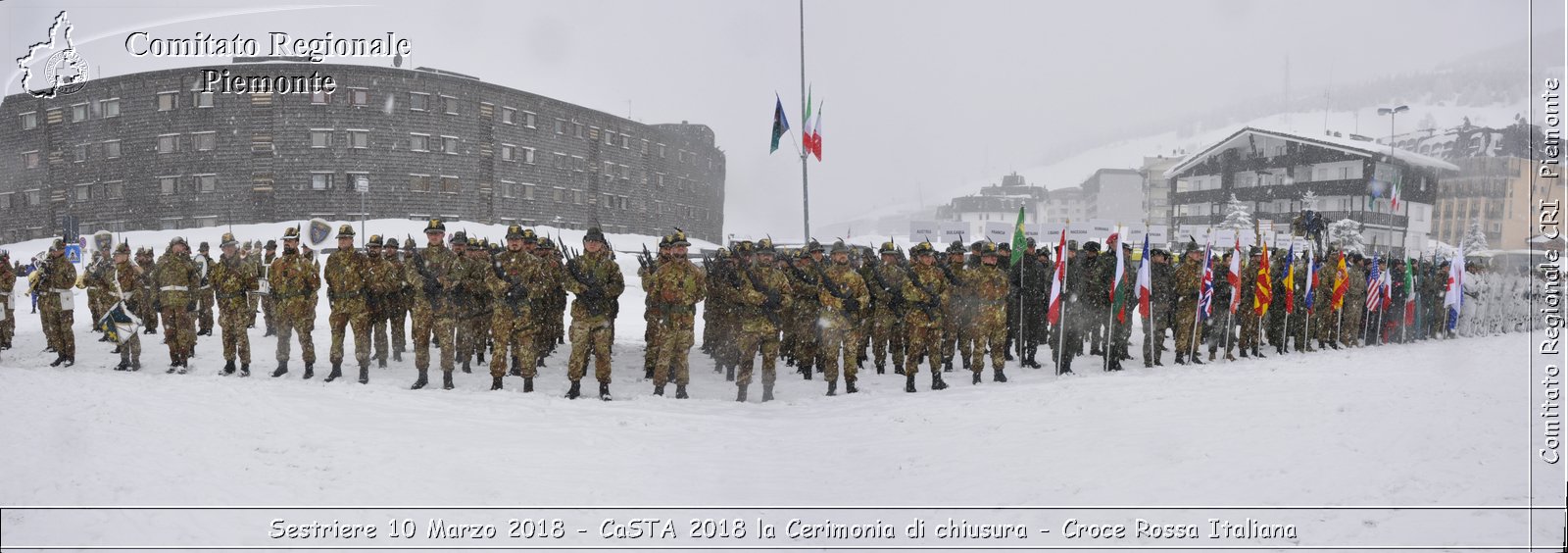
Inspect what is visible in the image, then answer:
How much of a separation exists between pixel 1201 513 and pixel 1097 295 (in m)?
8.70

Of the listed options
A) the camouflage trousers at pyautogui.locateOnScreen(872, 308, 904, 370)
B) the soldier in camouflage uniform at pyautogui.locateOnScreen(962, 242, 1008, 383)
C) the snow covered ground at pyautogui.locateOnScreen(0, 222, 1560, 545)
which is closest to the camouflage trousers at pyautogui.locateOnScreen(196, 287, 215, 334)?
the snow covered ground at pyautogui.locateOnScreen(0, 222, 1560, 545)

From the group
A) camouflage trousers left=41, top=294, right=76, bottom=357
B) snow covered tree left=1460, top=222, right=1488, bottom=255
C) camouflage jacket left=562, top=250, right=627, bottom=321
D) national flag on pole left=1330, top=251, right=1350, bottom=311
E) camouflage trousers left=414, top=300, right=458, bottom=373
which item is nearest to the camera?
camouflage jacket left=562, top=250, right=627, bottom=321

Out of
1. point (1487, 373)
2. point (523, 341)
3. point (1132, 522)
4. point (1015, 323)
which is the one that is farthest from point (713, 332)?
point (1487, 373)

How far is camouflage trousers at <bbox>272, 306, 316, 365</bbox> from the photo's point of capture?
10.2 metres

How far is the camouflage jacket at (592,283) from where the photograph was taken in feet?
30.3

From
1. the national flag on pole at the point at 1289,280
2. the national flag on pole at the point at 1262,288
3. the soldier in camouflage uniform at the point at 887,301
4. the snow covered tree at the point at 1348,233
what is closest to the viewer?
the soldier in camouflage uniform at the point at 887,301

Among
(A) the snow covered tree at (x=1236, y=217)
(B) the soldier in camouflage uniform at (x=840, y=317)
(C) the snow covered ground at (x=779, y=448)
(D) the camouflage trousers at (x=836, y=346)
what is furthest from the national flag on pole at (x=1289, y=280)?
(A) the snow covered tree at (x=1236, y=217)

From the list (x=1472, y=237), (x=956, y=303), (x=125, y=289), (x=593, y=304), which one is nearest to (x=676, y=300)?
(x=593, y=304)

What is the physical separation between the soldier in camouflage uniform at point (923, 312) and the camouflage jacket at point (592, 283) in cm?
→ 287

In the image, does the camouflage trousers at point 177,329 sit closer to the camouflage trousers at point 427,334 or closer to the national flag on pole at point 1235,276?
the camouflage trousers at point 427,334

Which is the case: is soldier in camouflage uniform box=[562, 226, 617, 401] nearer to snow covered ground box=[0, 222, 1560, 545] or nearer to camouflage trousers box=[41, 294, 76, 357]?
snow covered ground box=[0, 222, 1560, 545]

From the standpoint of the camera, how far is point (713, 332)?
13.1 m

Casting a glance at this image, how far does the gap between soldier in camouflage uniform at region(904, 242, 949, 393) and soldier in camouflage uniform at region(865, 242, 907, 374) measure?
427 mm

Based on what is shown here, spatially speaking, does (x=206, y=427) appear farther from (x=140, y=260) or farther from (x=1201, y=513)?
(x=140, y=260)
